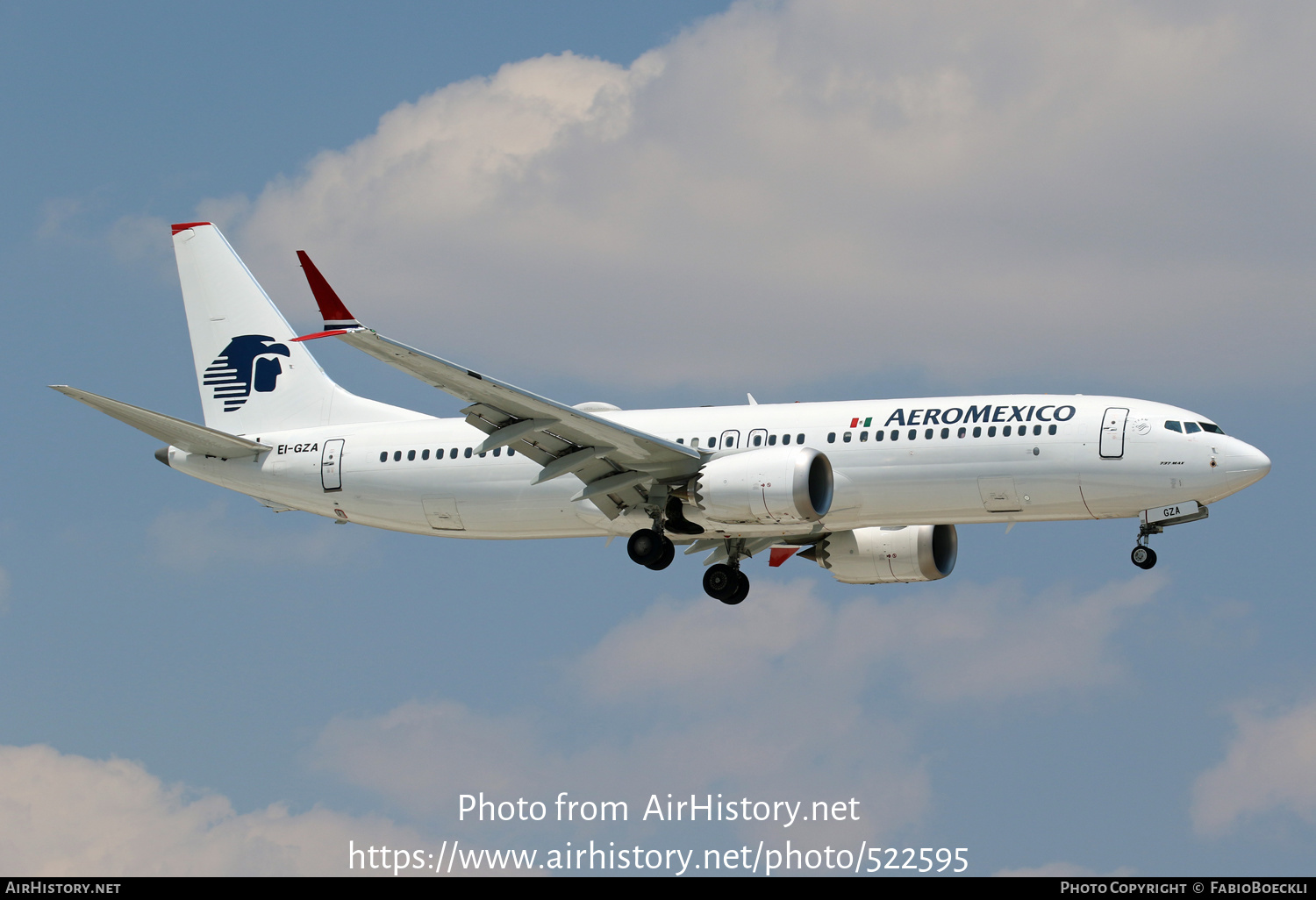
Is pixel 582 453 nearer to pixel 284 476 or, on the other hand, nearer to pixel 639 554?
pixel 639 554

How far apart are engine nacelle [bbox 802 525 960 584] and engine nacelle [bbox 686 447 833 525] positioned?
643cm

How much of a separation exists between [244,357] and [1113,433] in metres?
26.8

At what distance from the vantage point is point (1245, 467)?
39.4m

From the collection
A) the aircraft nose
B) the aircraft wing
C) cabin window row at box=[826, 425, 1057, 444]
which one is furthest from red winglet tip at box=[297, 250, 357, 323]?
the aircraft nose

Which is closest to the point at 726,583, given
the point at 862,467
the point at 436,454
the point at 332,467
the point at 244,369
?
the point at 862,467

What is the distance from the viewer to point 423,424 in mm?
47281

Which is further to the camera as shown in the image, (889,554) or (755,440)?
(889,554)

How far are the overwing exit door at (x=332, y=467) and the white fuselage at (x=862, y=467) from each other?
4 centimetres

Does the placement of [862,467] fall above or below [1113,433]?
below

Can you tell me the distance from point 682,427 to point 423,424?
8.13 metres

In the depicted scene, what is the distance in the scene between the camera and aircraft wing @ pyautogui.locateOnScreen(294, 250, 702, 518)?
36.8m

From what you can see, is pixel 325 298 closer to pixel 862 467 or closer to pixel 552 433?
pixel 552 433
